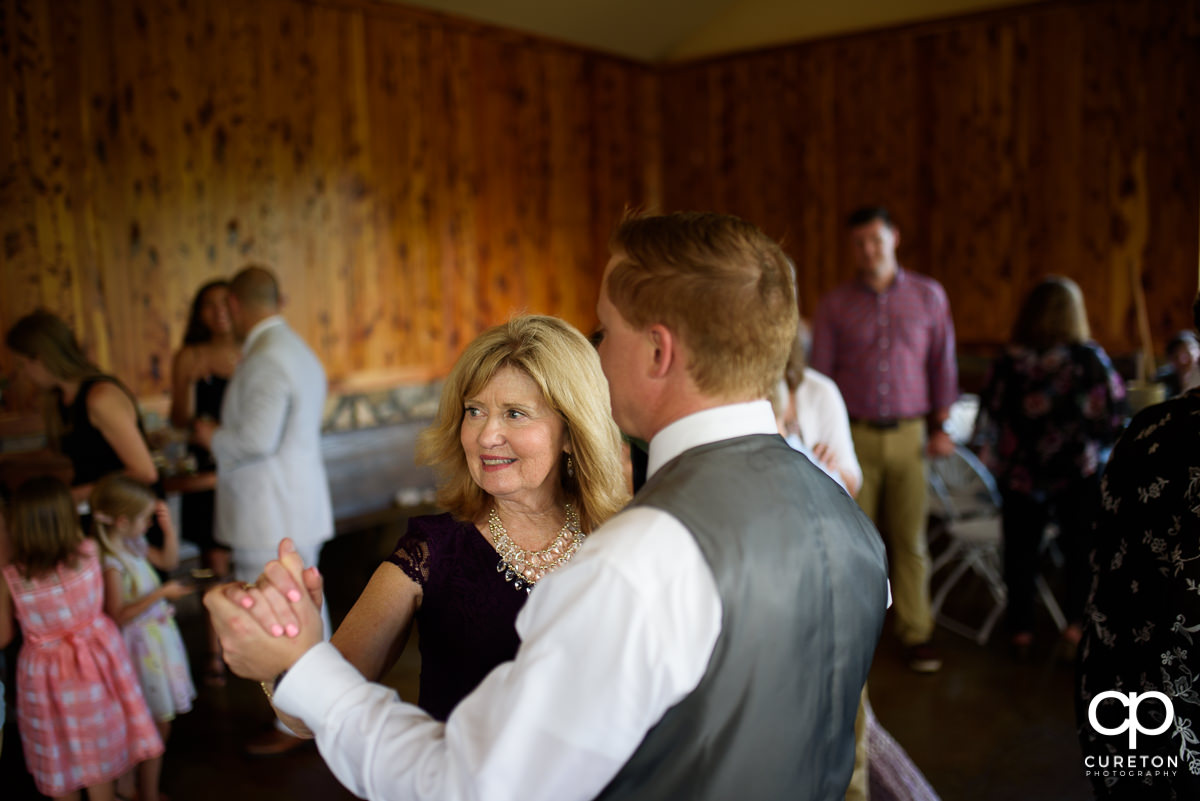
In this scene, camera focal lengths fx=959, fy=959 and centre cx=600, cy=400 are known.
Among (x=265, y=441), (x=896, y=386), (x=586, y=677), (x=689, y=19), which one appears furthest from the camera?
(x=689, y=19)

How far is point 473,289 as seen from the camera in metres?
7.47

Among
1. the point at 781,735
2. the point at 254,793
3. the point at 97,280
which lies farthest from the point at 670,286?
the point at 97,280

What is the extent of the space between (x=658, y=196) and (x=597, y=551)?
8160mm

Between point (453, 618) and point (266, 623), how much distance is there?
528mm

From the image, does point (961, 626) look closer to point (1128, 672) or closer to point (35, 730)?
point (1128, 672)

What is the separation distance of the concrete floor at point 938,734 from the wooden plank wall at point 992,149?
325cm

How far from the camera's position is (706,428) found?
1.13 m

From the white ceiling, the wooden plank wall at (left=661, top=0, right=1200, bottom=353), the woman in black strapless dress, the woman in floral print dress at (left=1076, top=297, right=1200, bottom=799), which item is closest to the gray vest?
the woman in floral print dress at (left=1076, top=297, right=1200, bottom=799)

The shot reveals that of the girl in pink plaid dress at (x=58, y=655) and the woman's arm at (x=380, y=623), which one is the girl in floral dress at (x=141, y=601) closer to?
the girl in pink plaid dress at (x=58, y=655)

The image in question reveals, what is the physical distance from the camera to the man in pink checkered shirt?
13.9 ft

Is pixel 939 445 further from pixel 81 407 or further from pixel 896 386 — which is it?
pixel 81 407

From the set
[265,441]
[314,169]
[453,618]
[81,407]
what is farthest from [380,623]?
[314,169]

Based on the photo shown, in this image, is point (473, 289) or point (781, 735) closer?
point (781, 735)

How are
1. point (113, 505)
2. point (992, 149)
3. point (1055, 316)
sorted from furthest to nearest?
point (992, 149), point (1055, 316), point (113, 505)
